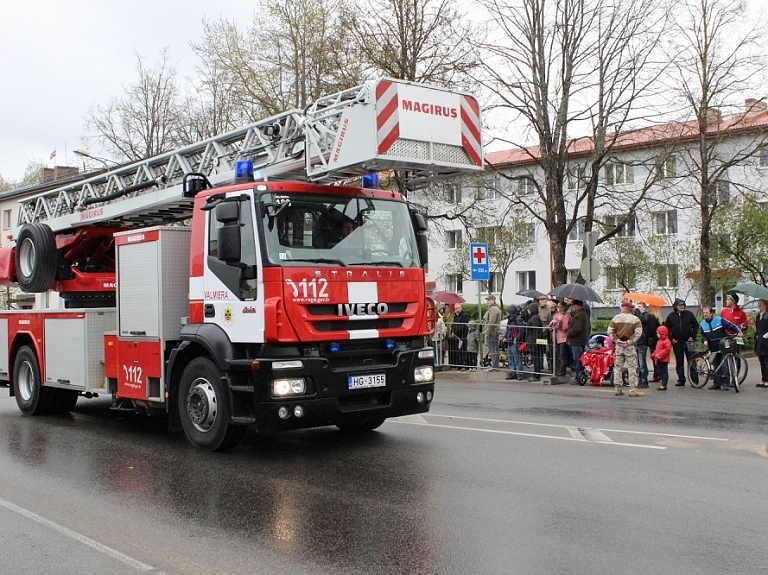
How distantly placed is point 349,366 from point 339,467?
104 cm

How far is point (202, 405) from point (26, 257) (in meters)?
5.41

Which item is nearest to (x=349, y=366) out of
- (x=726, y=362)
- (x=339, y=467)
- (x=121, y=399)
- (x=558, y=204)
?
(x=339, y=467)

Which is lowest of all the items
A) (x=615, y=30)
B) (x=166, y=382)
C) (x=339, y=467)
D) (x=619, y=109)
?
(x=339, y=467)

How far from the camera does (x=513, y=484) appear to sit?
740 centimetres

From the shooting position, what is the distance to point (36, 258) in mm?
12414

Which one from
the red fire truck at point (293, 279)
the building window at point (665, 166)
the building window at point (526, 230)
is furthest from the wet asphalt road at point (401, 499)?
the building window at point (526, 230)

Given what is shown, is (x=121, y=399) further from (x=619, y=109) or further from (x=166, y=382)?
(x=619, y=109)

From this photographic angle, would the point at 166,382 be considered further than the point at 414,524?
Yes

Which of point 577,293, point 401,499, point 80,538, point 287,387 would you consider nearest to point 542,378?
point 577,293

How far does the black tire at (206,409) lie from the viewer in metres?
8.73

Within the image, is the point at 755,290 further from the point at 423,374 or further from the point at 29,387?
the point at 29,387

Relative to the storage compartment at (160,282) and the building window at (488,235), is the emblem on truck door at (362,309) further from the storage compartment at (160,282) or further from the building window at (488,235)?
the building window at (488,235)

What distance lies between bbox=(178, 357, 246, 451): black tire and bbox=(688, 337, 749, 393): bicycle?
1072 centimetres

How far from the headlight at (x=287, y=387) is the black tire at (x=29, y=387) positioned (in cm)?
562
